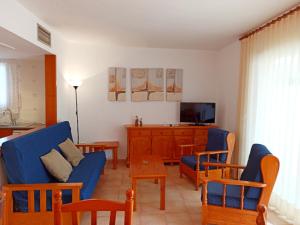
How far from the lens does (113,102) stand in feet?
15.8

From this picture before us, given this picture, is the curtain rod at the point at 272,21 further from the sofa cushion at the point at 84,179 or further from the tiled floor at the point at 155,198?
the sofa cushion at the point at 84,179

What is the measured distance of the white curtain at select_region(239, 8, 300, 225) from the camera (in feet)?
8.32

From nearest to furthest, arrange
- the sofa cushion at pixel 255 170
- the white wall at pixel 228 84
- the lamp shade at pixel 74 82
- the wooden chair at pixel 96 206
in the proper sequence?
the wooden chair at pixel 96 206 → the sofa cushion at pixel 255 170 → the white wall at pixel 228 84 → the lamp shade at pixel 74 82

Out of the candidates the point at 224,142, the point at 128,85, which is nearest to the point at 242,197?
the point at 224,142

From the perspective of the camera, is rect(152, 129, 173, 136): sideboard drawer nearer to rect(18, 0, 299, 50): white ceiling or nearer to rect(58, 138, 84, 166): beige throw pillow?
rect(58, 138, 84, 166): beige throw pillow

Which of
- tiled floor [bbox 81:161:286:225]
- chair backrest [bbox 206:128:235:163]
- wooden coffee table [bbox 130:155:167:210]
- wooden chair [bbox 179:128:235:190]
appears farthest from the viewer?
chair backrest [bbox 206:128:235:163]

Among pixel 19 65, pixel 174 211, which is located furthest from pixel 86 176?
pixel 19 65

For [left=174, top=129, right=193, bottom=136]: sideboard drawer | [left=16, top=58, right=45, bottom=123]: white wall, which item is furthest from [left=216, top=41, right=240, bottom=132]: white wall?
[left=16, top=58, right=45, bottom=123]: white wall

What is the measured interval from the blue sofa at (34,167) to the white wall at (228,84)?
2615mm

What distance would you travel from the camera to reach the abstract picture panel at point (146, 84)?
4828 millimetres

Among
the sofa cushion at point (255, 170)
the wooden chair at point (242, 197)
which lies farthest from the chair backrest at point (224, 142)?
the wooden chair at point (242, 197)

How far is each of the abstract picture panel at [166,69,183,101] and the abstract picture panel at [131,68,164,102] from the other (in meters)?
0.16

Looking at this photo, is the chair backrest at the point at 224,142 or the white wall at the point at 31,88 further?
the white wall at the point at 31,88

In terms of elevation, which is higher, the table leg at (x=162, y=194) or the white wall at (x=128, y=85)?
the white wall at (x=128, y=85)
